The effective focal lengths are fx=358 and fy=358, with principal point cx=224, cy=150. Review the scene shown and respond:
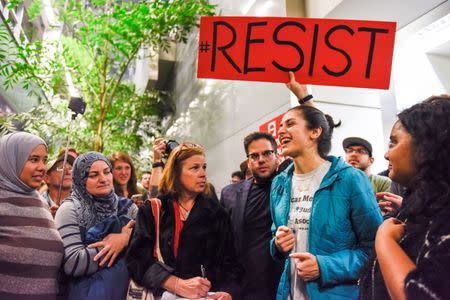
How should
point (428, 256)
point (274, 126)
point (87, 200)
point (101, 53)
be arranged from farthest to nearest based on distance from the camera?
point (101, 53) → point (274, 126) → point (87, 200) → point (428, 256)

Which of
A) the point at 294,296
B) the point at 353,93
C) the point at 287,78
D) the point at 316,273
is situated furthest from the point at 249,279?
the point at 353,93

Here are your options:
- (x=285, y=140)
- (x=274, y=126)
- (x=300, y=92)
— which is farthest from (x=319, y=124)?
(x=274, y=126)

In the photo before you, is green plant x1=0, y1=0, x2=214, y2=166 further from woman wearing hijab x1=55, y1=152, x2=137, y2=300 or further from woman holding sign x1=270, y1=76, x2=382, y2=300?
woman holding sign x1=270, y1=76, x2=382, y2=300

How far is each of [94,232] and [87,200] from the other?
26 centimetres

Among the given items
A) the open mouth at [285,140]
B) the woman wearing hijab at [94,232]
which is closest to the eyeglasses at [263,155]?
the open mouth at [285,140]

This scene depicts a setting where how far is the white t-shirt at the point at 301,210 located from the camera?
185 centimetres

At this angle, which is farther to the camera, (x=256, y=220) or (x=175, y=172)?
(x=256, y=220)

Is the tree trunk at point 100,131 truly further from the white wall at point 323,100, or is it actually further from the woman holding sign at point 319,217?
the woman holding sign at point 319,217

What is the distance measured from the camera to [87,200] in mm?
2320

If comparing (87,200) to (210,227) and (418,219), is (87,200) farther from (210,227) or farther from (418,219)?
(418,219)

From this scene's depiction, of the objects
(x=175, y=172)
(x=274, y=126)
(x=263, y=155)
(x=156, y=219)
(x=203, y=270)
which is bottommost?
(x=203, y=270)

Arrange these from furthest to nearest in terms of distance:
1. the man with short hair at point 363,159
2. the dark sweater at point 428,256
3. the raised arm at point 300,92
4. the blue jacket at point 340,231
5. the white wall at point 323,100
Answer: the white wall at point 323,100, the man with short hair at point 363,159, the raised arm at point 300,92, the blue jacket at point 340,231, the dark sweater at point 428,256

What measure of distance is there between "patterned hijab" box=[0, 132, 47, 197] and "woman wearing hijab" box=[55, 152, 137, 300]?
0.28 meters

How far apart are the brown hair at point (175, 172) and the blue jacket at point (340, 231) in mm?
840
